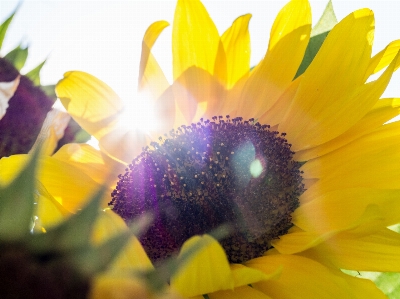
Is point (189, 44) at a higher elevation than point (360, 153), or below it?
higher

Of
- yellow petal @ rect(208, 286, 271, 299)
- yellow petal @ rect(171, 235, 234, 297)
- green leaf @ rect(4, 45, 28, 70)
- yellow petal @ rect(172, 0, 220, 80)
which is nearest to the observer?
yellow petal @ rect(171, 235, 234, 297)

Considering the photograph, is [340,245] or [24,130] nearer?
[340,245]

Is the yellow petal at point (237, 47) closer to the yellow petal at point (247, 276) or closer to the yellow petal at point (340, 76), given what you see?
the yellow petal at point (340, 76)

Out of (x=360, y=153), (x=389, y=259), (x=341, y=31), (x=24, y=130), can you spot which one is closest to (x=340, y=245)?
(x=389, y=259)

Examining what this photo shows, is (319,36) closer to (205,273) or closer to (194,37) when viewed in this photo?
(194,37)

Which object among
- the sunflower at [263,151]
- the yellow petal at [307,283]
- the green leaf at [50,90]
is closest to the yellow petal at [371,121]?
the sunflower at [263,151]

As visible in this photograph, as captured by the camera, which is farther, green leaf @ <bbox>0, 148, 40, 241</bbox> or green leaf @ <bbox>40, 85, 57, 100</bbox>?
green leaf @ <bbox>40, 85, 57, 100</bbox>

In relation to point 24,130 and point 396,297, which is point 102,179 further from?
point 396,297

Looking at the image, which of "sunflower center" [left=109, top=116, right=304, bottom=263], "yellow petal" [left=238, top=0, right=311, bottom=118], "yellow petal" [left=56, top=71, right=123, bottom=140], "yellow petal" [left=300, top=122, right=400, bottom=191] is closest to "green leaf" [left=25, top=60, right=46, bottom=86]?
"yellow petal" [left=56, top=71, right=123, bottom=140]

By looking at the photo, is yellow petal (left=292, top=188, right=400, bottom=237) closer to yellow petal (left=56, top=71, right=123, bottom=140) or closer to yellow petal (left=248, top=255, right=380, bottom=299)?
yellow petal (left=248, top=255, right=380, bottom=299)
